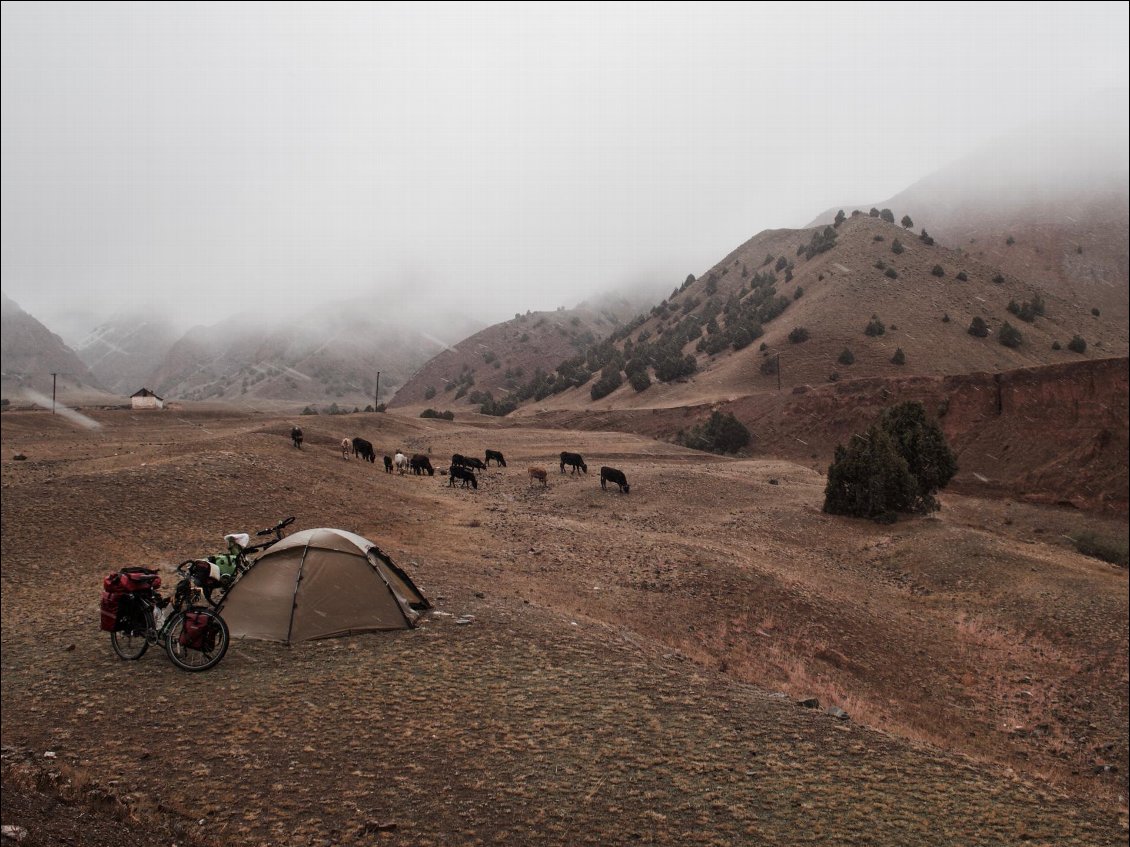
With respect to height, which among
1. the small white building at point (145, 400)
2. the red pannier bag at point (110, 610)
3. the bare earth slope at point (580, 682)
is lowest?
the bare earth slope at point (580, 682)

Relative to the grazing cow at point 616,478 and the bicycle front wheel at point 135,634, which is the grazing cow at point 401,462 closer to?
the grazing cow at point 616,478

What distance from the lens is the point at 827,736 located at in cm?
874

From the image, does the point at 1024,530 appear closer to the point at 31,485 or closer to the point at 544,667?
the point at 544,667

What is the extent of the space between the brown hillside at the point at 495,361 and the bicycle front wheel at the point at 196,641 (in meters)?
131

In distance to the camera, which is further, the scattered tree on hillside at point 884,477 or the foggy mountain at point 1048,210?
the foggy mountain at point 1048,210

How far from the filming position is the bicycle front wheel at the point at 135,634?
992 cm

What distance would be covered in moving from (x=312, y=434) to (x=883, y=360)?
63894mm

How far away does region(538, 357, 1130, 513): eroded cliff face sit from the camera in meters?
37.8

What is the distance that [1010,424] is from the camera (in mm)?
45250

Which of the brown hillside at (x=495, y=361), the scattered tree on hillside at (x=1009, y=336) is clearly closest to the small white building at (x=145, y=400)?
the brown hillside at (x=495, y=361)

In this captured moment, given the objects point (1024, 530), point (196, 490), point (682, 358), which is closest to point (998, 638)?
point (1024, 530)

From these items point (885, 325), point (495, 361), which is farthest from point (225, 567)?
point (495, 361)

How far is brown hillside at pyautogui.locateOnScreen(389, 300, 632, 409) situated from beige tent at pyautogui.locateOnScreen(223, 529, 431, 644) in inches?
5111

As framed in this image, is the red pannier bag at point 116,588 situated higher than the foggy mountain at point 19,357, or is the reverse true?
the foggy mountain at point 19,357
